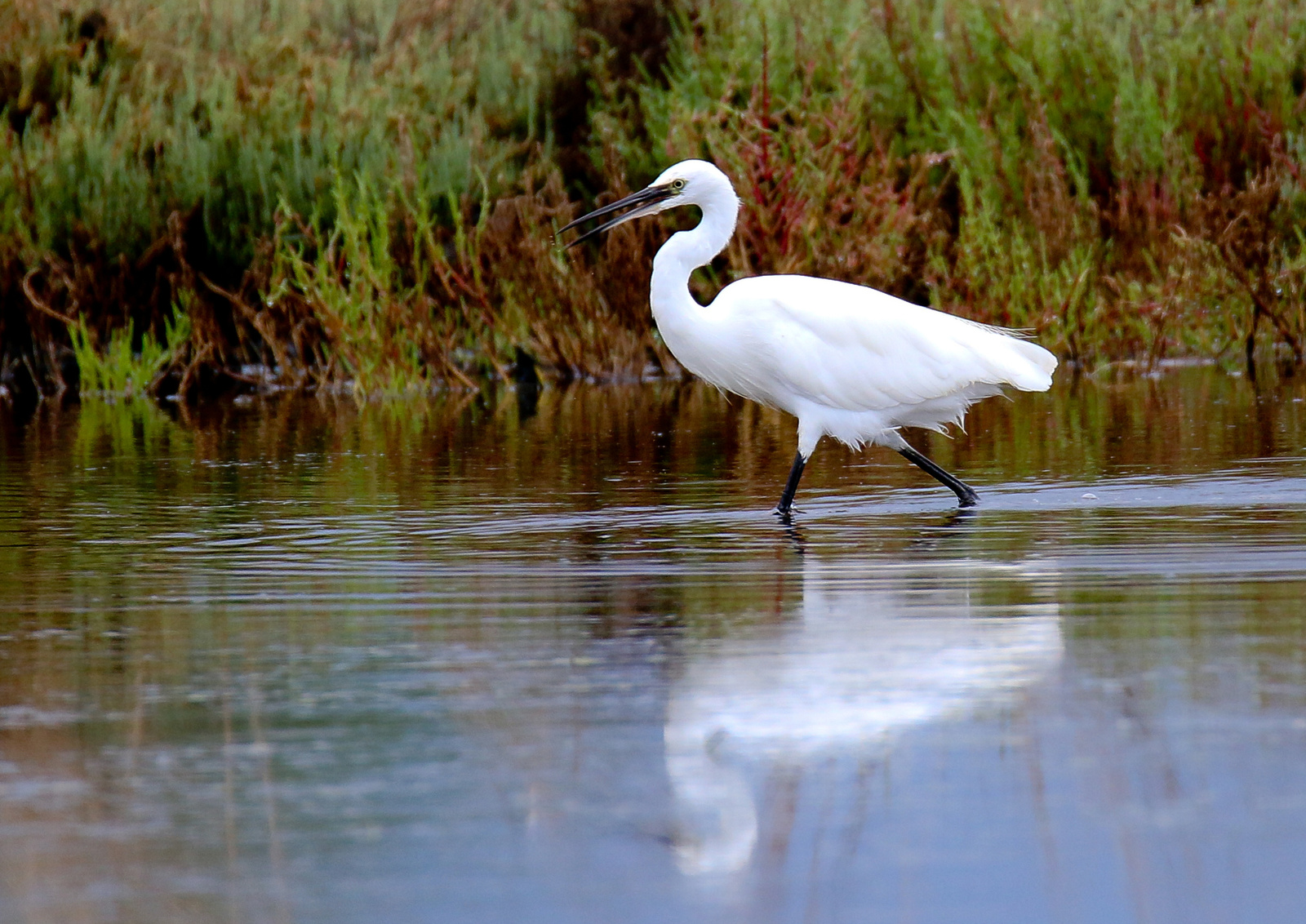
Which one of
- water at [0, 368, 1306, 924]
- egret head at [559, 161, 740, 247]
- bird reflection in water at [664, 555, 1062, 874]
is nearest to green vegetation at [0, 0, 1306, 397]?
egret head at [559, 161, 740, 247]

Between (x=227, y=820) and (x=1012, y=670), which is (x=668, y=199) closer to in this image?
(x=1012, y=670)

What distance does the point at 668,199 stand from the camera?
9.46m

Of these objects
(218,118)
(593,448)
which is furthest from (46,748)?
(218,118)

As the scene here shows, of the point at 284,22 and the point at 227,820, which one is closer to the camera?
the point at 227,820

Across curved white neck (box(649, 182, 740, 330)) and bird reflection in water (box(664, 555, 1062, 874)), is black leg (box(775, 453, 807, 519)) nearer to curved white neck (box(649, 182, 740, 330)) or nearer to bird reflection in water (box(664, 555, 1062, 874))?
curved white neck (box(649, 182, 740, 330))

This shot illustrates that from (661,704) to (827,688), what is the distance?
38 centimetres

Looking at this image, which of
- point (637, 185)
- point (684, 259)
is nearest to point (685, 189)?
point (684, 259)

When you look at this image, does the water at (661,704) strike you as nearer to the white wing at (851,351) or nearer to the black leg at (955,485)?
the black leg at (955,485)

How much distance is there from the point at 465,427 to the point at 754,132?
448 centimetres

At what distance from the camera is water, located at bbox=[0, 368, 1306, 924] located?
3.45 m

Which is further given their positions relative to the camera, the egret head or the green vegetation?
the green vegetation

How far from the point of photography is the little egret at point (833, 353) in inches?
351

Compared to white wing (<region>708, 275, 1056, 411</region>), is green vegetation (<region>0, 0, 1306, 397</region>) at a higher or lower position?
higher

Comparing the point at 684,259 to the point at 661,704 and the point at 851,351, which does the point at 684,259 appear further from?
the point at 661,704
